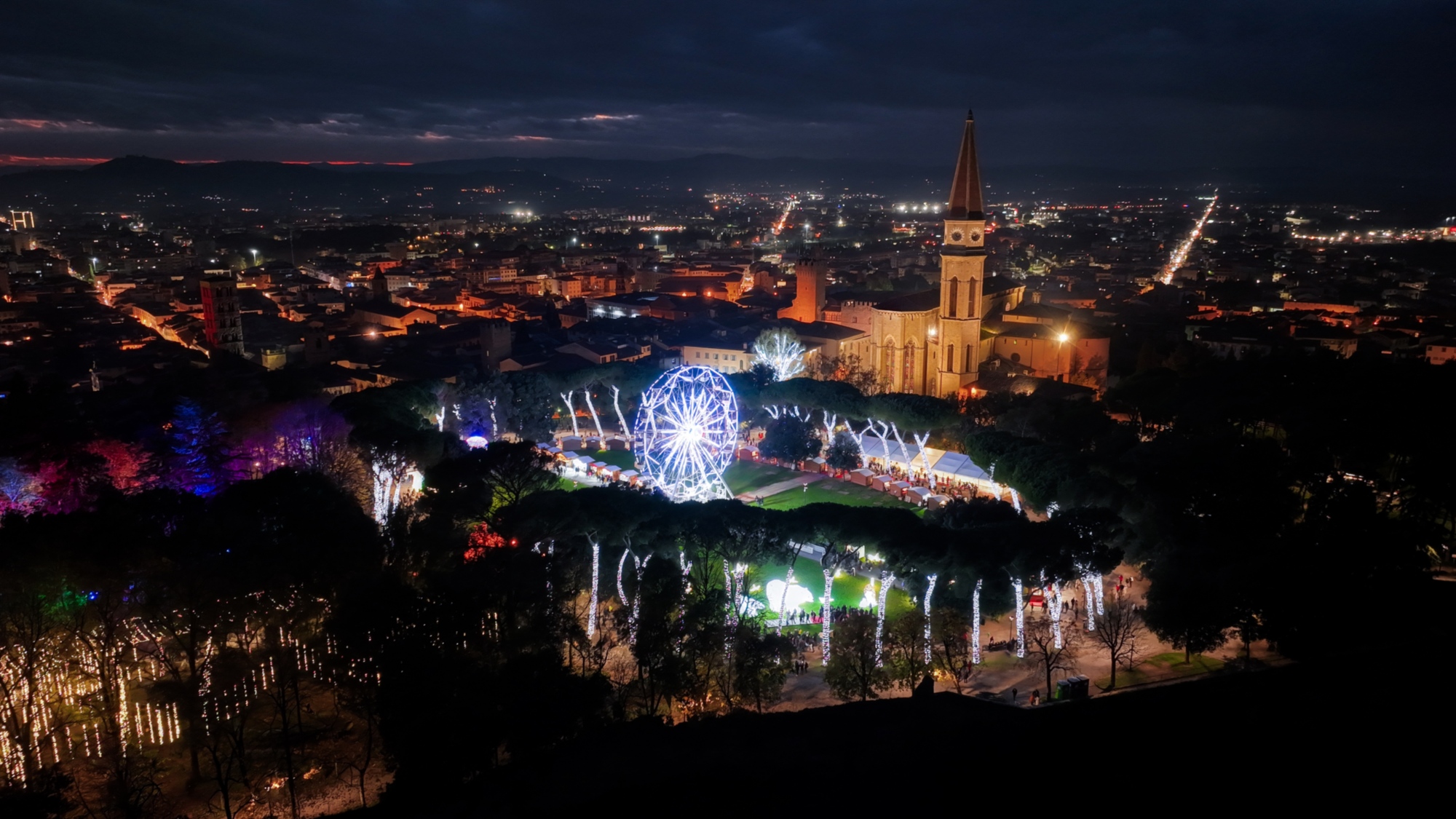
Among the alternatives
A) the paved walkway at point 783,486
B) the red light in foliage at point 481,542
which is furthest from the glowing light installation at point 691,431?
the red light in foliage at point 481,542

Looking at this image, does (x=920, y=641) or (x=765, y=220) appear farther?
(x=765, y=220)

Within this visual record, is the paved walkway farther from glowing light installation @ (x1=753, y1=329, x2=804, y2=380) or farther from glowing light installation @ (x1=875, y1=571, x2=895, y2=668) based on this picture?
glowing light installation @ (x1=753, y1=329, x2=804, y2=380)

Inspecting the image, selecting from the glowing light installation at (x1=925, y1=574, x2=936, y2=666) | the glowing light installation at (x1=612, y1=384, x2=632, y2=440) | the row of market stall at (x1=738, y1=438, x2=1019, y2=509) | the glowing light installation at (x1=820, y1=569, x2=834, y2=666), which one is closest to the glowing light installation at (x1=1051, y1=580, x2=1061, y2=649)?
the glowing light installation at (x1=925, y1=574, x2=936, y2=666)

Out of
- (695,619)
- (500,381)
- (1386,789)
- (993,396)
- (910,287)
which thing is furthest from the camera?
(910,287)

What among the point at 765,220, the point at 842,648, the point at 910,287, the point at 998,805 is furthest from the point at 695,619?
the point at 765,220

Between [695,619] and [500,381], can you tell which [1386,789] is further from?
[500,381]

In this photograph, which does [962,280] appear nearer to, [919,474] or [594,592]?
[919,474]
